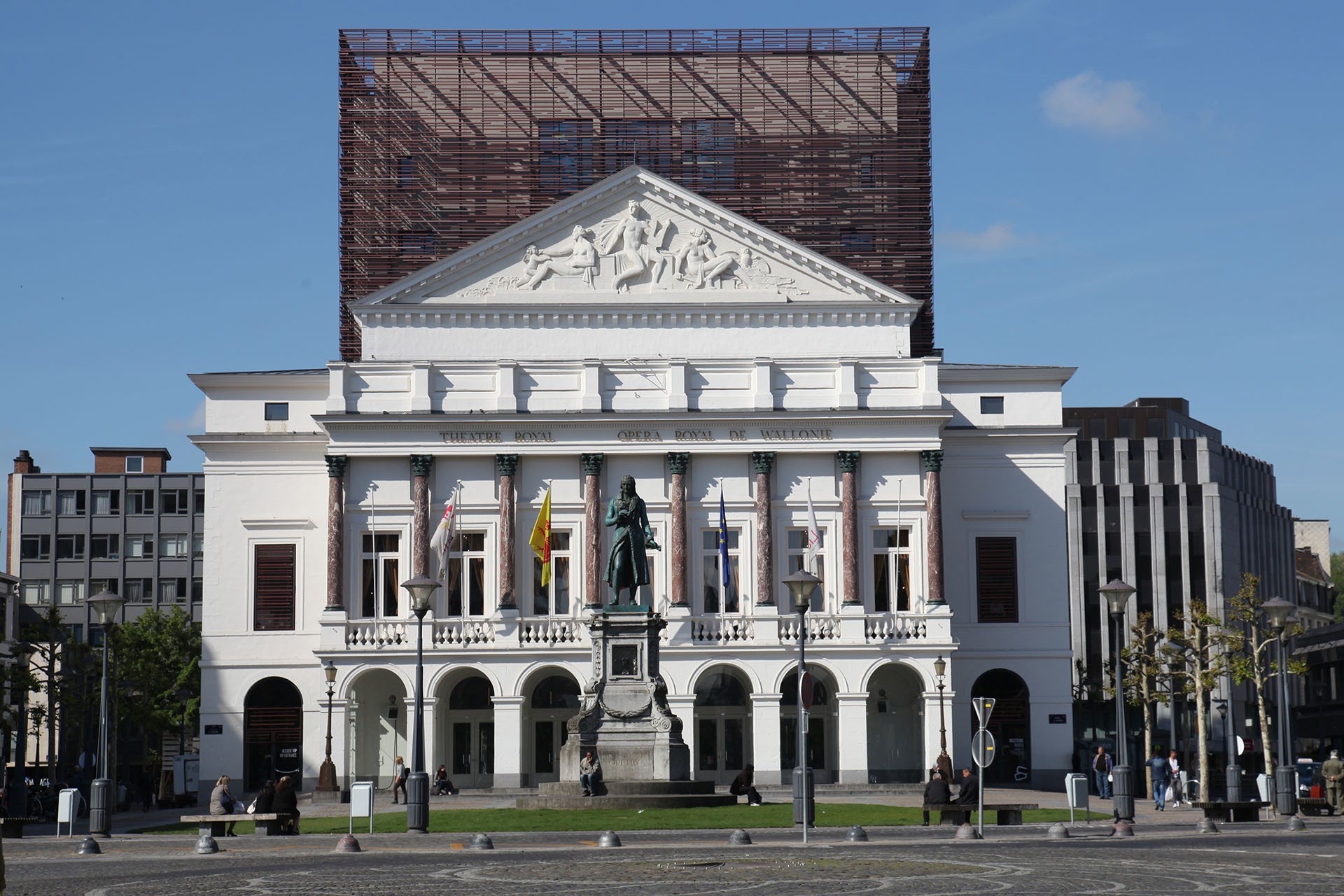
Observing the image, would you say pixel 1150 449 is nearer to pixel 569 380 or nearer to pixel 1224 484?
pixel 1224 484

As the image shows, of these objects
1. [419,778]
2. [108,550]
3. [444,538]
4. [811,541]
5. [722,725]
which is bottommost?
[419,778]

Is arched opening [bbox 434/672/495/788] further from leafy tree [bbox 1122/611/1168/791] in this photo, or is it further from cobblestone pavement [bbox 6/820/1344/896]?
cobblestone pavement [bbox 6/820/1344/896]

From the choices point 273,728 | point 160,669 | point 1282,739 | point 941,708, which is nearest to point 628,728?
point 1282,739

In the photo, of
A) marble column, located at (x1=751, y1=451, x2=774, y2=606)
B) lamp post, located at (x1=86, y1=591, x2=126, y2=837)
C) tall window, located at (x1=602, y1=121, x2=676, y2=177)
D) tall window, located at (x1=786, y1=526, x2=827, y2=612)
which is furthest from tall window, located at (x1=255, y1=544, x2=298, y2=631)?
tall window, located at (x1=602, y1=121, x2=676, y2=177)

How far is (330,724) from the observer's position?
65.7 meters

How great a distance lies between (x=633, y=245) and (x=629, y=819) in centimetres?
3305

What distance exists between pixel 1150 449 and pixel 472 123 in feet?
170

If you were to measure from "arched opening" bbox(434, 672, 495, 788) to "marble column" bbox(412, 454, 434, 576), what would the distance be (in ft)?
15.0

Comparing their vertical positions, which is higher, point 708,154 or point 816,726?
point 708,154

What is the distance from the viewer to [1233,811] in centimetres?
4188

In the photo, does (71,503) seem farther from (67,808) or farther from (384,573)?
(67,808)

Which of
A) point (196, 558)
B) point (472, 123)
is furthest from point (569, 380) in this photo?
point (196, 558)

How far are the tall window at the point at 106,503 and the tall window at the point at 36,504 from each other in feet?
9.45

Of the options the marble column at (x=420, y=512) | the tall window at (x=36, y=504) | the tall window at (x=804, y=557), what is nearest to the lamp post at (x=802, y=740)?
the tall window at (x=804, y=557)
